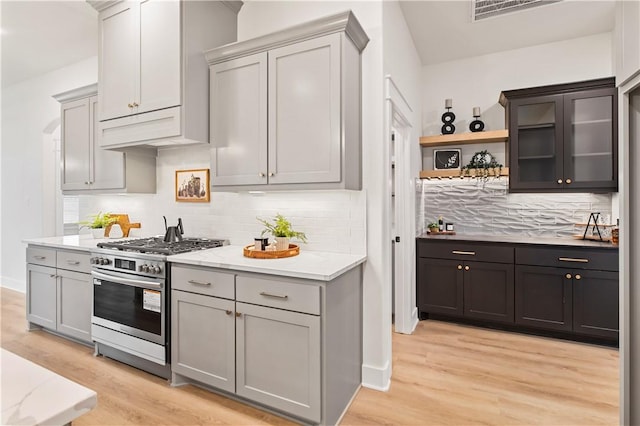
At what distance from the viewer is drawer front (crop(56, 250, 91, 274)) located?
2.94 m

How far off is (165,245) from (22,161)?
410 centimetres

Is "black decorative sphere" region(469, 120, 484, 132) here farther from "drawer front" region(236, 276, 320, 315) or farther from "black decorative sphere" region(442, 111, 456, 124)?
"drawer front" region(236, 276, 320, 315)

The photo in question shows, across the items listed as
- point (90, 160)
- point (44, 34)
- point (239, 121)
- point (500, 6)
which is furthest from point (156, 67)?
point (500, 6)

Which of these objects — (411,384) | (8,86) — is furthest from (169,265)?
(8,86)

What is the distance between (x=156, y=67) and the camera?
104 inches

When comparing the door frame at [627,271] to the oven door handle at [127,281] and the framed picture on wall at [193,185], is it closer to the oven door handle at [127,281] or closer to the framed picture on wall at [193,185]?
the oven door handle at [127,281]

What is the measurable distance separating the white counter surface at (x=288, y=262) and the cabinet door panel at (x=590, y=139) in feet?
8.13

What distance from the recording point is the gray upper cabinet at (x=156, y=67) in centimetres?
254

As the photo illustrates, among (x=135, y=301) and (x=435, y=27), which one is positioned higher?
(x=435, y=27)

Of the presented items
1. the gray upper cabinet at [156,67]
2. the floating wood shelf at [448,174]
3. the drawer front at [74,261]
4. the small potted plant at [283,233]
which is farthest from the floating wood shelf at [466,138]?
the drawer front at [74,261]

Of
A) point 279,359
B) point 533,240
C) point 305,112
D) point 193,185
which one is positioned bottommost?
point 279,359

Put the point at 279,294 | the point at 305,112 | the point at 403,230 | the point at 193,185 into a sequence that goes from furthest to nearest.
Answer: the point at 403,230
the point at 193,185
the point at 305,112
the point at 279,294

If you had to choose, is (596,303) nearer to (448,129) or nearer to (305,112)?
(448,129)

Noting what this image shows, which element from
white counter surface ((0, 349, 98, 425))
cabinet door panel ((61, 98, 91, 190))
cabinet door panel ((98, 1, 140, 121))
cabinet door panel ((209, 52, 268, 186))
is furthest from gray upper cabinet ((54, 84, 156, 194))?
white counter surface ((0, 349, 98, 425))
